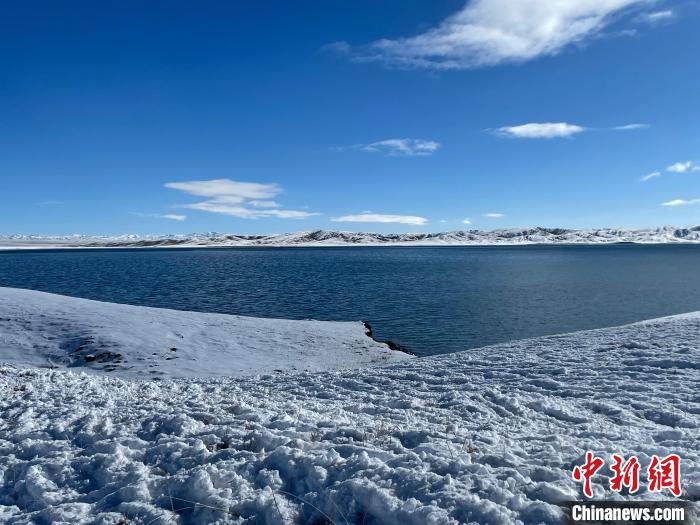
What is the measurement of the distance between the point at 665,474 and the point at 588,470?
2.95ft

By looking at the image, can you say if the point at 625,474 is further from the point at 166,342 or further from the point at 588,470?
the point at 166,342

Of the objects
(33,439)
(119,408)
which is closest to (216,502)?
(33,439)

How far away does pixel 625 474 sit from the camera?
5691mm

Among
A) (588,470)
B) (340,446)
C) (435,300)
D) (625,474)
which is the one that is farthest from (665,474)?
(435,300)

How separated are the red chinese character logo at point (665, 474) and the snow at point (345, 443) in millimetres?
133

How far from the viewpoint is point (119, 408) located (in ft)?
31.6

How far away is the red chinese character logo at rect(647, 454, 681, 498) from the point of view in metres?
5.36

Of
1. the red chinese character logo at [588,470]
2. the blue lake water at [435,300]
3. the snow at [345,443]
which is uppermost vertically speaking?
the red chinese character logo at [588,470]

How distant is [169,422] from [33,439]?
93.6 inches

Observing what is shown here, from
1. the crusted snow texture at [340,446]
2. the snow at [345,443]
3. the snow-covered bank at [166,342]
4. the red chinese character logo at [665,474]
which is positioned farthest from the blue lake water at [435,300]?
the red chinese character logo at [665,474]

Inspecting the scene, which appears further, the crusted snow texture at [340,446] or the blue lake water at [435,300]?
the blue lake water at [435,300]

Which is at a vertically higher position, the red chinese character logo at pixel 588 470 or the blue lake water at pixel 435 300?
the red chinese character logo at pixel 588 470

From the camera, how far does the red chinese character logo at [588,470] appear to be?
213 inches

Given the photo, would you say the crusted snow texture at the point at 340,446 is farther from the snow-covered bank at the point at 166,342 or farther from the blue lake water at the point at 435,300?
the blue lake water at the point at 435,300
